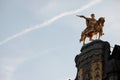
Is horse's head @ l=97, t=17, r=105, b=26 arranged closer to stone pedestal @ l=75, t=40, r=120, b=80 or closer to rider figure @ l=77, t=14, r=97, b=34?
rider figure @ l=77, t=14, r=97, b=34

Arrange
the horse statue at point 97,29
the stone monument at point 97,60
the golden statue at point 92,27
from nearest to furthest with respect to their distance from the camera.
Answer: the stone monument at point 97,60 → the horse statue at point 97,29 → the golden statue at point 92,27

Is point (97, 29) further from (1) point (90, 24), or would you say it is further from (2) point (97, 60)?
(2) point (97, 60)

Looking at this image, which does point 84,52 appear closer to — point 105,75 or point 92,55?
point 92,55

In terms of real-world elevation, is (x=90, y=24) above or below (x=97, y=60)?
above

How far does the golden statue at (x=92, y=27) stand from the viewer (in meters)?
47.6

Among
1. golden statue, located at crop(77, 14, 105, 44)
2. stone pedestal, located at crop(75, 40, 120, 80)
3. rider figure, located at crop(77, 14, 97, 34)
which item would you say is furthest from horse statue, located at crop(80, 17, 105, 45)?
stone pedestal, located at crop(75, 40, 120, 80)

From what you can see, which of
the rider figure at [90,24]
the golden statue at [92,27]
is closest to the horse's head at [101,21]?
the golden statue at [92,27]

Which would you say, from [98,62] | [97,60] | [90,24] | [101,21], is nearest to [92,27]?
[90,24]

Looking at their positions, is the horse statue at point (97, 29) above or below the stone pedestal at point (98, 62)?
above

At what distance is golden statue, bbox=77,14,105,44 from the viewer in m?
47.6

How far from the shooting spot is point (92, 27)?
48125mm

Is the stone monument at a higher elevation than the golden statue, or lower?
lower

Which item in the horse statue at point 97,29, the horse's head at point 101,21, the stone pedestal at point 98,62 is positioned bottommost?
the stone pedestal at point 98,62

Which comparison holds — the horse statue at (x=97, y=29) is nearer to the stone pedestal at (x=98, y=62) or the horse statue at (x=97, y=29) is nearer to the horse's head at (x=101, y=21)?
the horse's head at (x=101, y=21)
